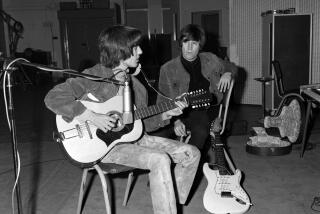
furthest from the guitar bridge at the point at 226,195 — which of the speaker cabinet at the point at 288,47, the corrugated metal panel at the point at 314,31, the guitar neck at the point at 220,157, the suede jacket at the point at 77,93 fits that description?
the corrugated metal panel at the point at 314,31

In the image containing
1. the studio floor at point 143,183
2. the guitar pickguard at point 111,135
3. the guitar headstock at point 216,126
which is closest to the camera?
the guitar pickguard at point 111,135

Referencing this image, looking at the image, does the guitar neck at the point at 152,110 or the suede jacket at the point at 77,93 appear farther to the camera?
the guitar neck at the point at 152,110

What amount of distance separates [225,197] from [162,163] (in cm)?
73

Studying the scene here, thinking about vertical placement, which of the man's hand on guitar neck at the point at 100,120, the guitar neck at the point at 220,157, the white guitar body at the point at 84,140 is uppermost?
the man's hand on guitar neck at the point at 100,120

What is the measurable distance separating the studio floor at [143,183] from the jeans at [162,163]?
0.30 m

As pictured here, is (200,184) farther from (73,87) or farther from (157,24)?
(157,24)

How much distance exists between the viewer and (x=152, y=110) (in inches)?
87.2

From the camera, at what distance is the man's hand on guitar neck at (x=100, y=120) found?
1.98 m

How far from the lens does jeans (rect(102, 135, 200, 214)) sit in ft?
6.47

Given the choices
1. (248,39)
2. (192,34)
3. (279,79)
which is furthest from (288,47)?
(192,34)

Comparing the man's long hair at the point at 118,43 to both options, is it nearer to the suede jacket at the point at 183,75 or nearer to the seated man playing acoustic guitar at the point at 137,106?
the seated man playing acoustic guitar at the point at 137,106

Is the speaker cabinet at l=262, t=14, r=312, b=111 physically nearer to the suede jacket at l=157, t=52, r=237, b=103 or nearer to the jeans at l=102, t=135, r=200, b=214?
the suede jacket at l=157, t=52, r=237, b=103

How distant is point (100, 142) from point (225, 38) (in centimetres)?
661

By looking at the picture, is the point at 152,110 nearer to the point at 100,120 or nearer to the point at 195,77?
the point at 100,120
